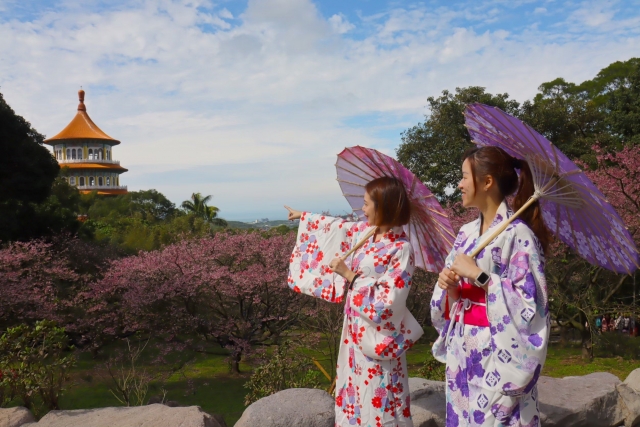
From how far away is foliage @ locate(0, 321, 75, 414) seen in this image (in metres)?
4.48

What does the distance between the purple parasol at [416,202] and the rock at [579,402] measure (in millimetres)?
1445

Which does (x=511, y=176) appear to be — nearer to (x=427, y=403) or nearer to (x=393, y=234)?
(x=393, y=234)

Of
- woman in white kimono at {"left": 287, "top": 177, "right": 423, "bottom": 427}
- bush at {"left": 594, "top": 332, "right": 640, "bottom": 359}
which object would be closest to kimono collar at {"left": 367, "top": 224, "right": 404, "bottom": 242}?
woman in white kimono at {"left": 287, "top": 177, "right": 423, "bottom": 427}

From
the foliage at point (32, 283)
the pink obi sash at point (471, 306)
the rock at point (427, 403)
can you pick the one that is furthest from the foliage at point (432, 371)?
the foliage at point (32, 283)

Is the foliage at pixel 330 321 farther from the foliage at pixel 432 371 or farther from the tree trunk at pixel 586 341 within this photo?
the tree trunk at pixel 586 341

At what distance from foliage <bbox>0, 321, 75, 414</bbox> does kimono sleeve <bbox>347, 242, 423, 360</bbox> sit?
9.95 ft

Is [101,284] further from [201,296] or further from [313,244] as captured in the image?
[313,244]

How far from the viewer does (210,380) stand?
891 cm

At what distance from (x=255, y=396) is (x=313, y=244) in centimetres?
215

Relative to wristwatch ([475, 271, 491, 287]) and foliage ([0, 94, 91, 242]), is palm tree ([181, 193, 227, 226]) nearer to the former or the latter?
foliage ([0, 94, 91, 242])

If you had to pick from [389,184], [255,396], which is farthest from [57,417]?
[389,184]

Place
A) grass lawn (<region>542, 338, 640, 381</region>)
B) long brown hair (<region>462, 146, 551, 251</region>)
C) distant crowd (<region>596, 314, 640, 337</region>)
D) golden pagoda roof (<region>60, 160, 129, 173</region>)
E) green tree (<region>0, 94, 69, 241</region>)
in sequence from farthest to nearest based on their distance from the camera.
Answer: golden pagoda roof (<region>60, 160, 129, 173</region>) < distant crowd (<region>596, 314, 640, 337</region>) < green tree (<region>0, 94, 69, 241</region>) < grass lawn (<region>542, 338, 640, 381</region>) < long brown hair (<region>462, 146, 551, 251</region>)

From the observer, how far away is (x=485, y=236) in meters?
2.41

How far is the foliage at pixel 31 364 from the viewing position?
14.7 feet
